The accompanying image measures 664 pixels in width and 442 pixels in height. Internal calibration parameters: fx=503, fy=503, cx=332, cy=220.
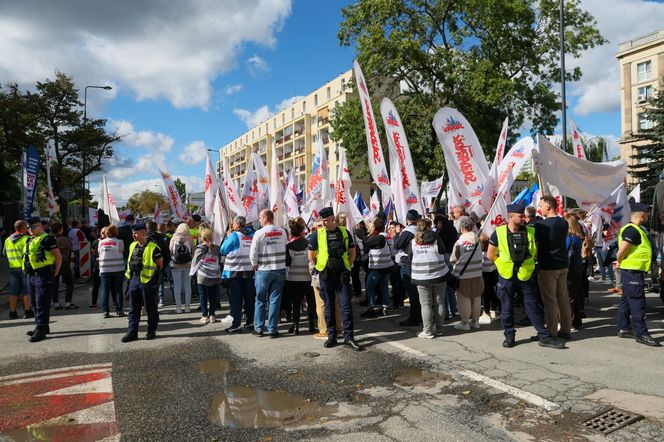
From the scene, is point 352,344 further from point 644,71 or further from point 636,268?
point 644,71

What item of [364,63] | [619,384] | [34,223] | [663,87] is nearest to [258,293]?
[34,223]

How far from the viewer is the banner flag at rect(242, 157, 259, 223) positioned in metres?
14.3

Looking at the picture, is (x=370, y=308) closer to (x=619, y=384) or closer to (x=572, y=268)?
(x=572, y=268)

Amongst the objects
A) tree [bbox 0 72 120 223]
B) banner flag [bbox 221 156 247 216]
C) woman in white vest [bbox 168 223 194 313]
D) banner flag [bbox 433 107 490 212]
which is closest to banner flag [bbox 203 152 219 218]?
banner flag [bbox 221 156 247 216]

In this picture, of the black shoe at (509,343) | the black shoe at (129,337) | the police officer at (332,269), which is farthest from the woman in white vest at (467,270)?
the black shoe at (129,337)

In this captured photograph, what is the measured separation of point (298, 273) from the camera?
780cm

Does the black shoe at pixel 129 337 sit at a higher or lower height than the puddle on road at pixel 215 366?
higher

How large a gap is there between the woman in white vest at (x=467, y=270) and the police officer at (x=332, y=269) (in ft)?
5.97

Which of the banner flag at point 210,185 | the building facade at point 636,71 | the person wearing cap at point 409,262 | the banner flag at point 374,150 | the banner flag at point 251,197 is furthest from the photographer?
the building facade at point 636,71

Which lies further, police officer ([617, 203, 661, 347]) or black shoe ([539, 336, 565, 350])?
police officer ([617, 203, 661, 347])

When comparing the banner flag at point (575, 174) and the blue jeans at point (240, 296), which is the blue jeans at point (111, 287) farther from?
the banner flag at point (575, 174)

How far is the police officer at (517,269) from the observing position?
6.55 m

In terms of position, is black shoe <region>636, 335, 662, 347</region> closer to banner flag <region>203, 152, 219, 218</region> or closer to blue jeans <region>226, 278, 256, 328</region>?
blue jeans <region>226, 278, 256, 328</region>

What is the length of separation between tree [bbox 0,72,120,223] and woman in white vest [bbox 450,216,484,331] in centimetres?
2506
